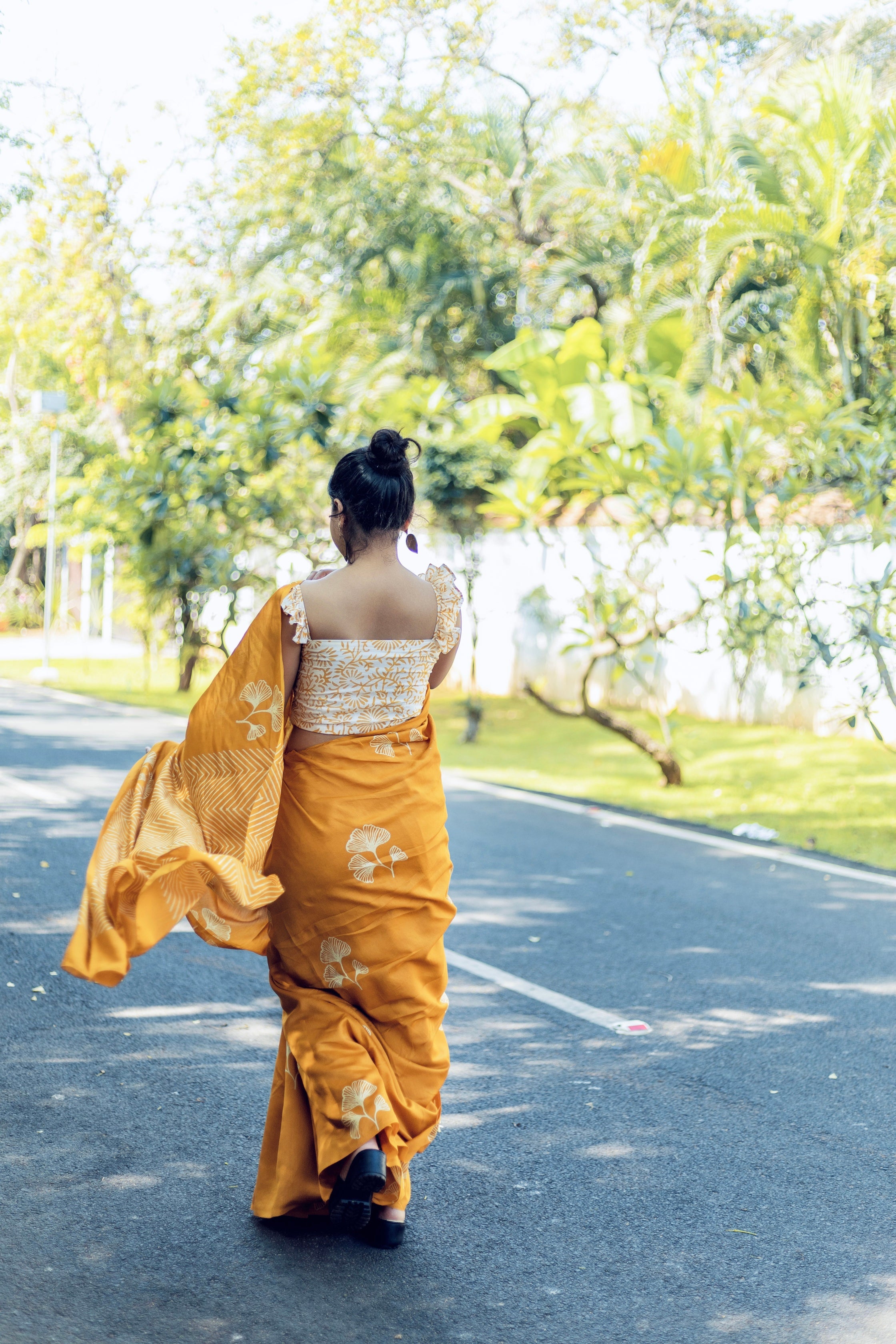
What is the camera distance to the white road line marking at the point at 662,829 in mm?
7895

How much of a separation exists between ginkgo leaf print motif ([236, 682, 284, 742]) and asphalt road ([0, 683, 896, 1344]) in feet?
4.03

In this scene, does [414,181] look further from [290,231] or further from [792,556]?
[792,556]

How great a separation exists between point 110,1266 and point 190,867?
3.02ft

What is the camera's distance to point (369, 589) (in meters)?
3.25

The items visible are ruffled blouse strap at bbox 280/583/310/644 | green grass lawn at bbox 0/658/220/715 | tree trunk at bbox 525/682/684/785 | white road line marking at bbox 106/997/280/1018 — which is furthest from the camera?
green grass lawn at bbox 0/658/220/715

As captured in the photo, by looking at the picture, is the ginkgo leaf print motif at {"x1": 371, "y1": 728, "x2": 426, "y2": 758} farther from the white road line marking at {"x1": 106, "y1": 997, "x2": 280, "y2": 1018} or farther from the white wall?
the white wall

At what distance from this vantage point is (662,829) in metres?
9.13

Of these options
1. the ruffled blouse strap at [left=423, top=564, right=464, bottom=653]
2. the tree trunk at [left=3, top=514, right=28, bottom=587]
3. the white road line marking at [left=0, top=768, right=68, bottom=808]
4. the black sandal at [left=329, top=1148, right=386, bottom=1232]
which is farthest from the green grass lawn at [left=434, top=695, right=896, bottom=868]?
the tree trunk at [left=3, top=514, right=28, bottom=587]

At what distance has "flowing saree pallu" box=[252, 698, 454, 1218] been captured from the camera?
3.15 m

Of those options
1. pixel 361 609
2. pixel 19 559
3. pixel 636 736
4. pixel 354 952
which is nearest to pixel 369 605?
pixel 361 609

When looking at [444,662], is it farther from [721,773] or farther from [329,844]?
[721,773]

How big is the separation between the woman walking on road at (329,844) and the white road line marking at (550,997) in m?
1.75

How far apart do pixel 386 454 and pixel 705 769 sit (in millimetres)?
9640

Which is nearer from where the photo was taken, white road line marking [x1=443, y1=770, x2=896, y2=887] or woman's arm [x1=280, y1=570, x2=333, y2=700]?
woman's arm [x1=280, y1=570, x2=333, y2=700]
